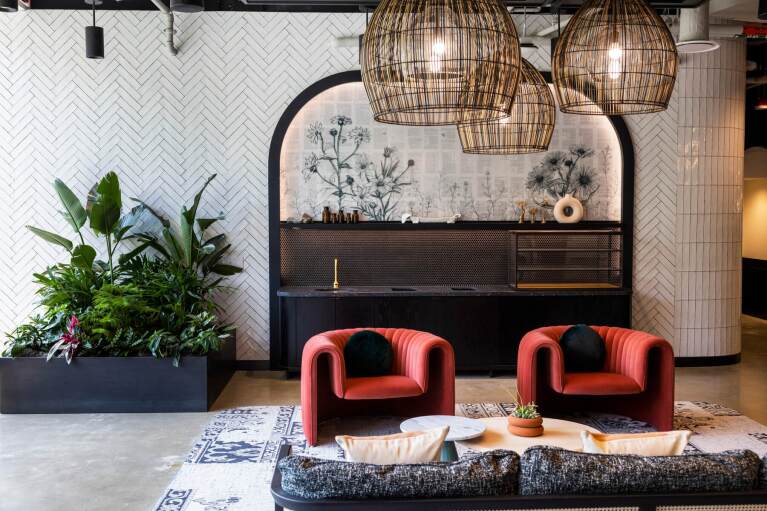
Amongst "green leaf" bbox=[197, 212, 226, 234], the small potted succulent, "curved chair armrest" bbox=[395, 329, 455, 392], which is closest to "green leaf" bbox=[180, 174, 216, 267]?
"green leaf" bbox=[197, 212, 226, 234]

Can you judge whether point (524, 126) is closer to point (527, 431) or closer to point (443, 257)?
point (527, 431)

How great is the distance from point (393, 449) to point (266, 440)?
3.19 m

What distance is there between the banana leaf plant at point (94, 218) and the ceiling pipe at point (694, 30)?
5.53 m

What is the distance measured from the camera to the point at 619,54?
368cm

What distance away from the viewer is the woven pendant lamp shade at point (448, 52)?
9.50ft

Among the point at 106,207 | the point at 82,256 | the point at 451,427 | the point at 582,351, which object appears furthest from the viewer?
the point at 106,207

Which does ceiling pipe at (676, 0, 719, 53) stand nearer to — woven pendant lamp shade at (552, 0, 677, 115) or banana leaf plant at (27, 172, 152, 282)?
woven pendant lamp shade at (552, 0, 677, 115)

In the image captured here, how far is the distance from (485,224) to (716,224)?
2.76 meters

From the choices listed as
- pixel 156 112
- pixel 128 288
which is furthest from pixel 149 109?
pixel 128 288

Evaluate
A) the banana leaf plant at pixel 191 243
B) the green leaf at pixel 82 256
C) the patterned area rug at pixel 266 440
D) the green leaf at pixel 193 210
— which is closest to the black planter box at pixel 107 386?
the patterned area rug at pixel 266 440

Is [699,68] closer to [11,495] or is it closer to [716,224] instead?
[716,224]

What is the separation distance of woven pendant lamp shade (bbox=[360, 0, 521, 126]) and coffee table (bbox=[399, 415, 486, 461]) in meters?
2.36

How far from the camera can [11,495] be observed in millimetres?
5098

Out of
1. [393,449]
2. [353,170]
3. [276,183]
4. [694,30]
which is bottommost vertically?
[393,449]
